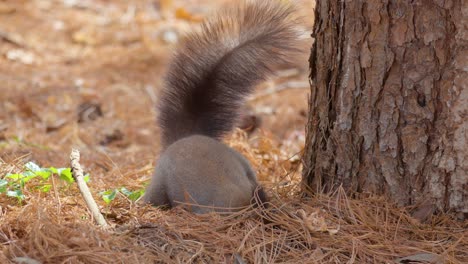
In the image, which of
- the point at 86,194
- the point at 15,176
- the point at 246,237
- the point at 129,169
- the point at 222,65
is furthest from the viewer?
the point at 129,169

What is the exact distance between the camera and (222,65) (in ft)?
10.5

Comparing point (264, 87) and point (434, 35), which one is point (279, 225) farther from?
point (264, 87)

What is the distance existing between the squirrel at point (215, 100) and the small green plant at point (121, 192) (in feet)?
0.18

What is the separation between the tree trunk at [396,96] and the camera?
8.07 feet

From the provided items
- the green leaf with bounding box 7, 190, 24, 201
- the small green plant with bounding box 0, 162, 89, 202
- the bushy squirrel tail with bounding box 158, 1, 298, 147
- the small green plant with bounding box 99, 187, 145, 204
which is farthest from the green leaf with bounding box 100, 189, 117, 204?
the bushy squirrel tail with bounding box 158, 1, 298, 147

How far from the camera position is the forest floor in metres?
2.38

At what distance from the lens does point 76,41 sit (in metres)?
7.13

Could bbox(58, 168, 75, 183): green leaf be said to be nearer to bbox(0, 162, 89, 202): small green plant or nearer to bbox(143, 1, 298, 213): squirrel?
bbox(0, 162, 89, 202): small green plant

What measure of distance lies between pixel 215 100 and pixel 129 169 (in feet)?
2.67

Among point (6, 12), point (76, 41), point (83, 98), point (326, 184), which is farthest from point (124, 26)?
point (326, 184)

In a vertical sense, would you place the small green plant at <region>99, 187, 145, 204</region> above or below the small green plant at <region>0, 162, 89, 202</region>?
below

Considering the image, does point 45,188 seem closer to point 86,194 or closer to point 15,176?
point 15,176

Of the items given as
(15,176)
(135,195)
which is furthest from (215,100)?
(15,176)

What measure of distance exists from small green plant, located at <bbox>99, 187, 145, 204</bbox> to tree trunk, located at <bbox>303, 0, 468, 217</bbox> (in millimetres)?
877
